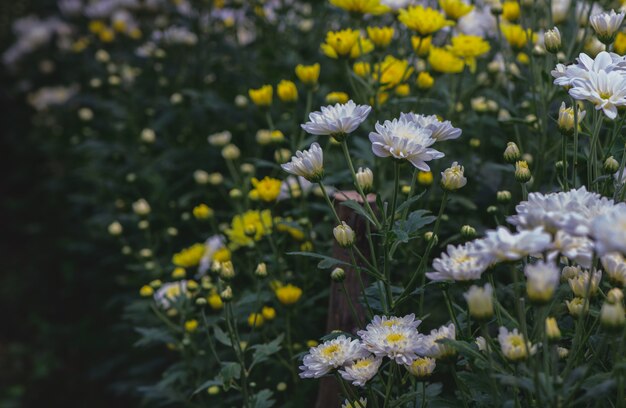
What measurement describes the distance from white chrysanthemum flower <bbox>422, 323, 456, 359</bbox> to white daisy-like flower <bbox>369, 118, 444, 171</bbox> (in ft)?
0.99

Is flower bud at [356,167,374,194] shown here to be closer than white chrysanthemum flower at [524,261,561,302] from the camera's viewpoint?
No

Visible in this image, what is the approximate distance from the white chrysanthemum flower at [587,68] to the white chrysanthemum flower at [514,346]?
47 centimetres

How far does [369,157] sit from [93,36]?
8.52ft

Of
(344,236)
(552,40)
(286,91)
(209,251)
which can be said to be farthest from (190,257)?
(552,40)

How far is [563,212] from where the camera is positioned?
1069 millimetres

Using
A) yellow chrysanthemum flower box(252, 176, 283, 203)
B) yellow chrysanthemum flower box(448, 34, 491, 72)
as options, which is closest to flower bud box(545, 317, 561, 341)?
yellow chrysanthemum flower box(252, 176, 283, 203)

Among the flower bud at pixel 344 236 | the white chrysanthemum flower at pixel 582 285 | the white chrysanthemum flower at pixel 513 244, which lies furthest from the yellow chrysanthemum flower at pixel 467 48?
the white chrysanthemum flower at pixel 513 244

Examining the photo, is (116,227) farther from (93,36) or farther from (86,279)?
(93,36)

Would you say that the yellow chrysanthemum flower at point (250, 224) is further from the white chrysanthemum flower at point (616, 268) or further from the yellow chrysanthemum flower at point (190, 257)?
the white chrysanthemum flower at point (616, 268)

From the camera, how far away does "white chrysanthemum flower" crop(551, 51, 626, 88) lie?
1.29 m

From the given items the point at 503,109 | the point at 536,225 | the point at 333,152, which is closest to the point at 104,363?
the point at 333,152

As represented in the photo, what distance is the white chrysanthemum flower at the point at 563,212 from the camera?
3.32ft

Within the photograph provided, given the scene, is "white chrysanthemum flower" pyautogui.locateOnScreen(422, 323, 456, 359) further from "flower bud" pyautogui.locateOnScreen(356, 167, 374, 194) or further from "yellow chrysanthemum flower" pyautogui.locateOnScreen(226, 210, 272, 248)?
"yellow chrysanthemum flower" pyautogui.locateOnScreen(226, 210, 272, 248)

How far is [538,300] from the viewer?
102cm
